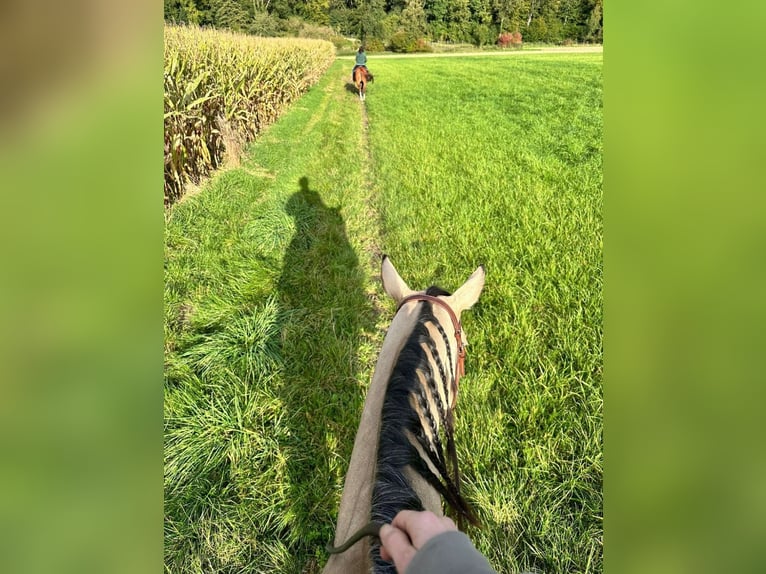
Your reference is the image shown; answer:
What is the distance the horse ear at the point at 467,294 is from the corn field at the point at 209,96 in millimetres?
4787

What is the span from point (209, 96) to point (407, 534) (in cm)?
675

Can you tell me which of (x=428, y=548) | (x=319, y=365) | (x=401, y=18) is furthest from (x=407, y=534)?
(x=401, y=18)

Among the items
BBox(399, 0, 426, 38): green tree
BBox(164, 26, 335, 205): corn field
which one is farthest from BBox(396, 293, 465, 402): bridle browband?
BBox(399, 0, 426, 38): green tree

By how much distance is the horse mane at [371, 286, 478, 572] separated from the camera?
99 centimetres

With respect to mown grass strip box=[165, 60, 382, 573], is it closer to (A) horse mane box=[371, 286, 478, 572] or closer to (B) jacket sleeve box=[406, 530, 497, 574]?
(A) horse mane box=[371, 286, 478, 572]

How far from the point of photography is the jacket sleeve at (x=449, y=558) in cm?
65

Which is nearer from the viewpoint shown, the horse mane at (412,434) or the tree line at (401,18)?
Answer: the horse mane at (412,434)

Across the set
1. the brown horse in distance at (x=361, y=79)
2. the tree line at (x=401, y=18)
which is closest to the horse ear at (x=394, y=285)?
the tree line at (x=401, y=18)

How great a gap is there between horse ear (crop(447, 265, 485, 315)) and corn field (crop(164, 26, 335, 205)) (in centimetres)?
479

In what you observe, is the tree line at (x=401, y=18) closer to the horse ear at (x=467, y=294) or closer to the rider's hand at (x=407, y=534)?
the horse ear at (x=467, y=294)
